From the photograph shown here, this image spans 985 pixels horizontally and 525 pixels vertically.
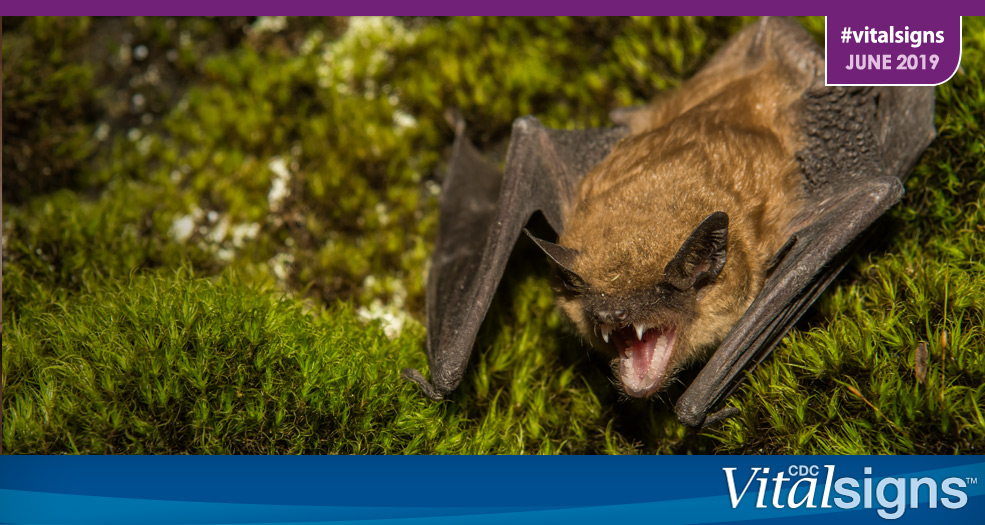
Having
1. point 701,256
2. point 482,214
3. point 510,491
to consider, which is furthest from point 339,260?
point 701,256

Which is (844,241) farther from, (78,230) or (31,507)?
(78,230)

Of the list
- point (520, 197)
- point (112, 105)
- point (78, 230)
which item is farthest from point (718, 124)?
point (112, 105)

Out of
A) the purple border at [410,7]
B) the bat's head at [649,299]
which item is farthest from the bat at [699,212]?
the purple border at [410,7]

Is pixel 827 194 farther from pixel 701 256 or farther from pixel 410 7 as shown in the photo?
pixel 410 7

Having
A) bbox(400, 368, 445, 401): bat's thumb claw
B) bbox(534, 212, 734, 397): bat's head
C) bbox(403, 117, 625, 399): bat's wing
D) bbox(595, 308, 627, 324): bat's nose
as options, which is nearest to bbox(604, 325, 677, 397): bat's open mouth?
bbox(534, 212, 734, 397): bat's head

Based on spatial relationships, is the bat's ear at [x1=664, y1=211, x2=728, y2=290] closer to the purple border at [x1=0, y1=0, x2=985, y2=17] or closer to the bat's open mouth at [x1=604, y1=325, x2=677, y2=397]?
the bat's open mouth at [x1=604, y1=325, x2=677, y2=397]

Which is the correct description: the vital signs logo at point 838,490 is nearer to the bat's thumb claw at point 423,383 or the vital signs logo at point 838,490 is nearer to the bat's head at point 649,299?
the bat's head at point 649,299

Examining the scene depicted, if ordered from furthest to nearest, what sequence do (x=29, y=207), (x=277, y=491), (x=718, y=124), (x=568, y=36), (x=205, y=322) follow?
(x=568, y=36) < (x=29, y=207) < (x=718, y=124) < (x=205, y=322) < (x=277, y=491)

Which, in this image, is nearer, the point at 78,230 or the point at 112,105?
the point at 78,230

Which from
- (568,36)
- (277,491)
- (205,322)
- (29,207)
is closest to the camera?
(277,491)
